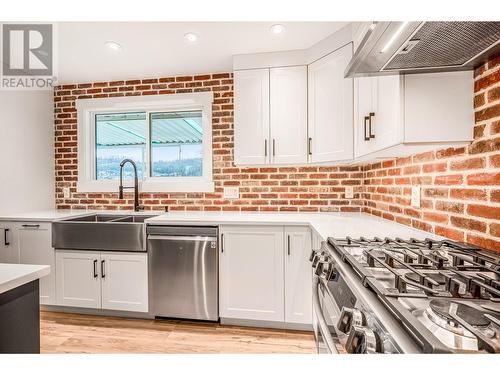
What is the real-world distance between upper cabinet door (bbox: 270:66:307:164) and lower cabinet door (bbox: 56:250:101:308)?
1880 mm

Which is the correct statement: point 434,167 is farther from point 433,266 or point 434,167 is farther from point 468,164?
point 433,266

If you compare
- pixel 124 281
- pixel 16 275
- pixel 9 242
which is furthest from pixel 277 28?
pixel 9 242

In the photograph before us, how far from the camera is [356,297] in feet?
2.70

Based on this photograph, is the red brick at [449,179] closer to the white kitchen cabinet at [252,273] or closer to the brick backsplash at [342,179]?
the brick backsplash at [342,179]

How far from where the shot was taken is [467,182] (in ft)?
4.31

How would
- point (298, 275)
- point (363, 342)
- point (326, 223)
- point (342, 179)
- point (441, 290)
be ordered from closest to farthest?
point (363, 342)
point (441, 290)
point (326, 223)
point (298, 275)
point (342, 179)

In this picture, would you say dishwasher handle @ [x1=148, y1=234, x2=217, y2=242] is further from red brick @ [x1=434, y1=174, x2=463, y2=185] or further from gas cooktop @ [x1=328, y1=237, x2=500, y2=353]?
red brick @ [x1=434, y1=174, x2=463, y2=185]

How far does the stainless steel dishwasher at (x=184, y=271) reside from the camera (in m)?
2.32

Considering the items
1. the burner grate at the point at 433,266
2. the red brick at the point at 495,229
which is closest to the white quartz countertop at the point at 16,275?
the burner grate at the point at 433,266

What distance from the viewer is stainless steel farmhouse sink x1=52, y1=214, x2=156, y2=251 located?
2414 mm

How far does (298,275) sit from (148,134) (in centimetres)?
223

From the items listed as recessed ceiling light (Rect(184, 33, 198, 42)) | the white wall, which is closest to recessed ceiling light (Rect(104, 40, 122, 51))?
recessed ceiling light (Rect(184, 33, 198, 42))

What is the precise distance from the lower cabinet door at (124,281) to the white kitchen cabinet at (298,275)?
4.03 ft
